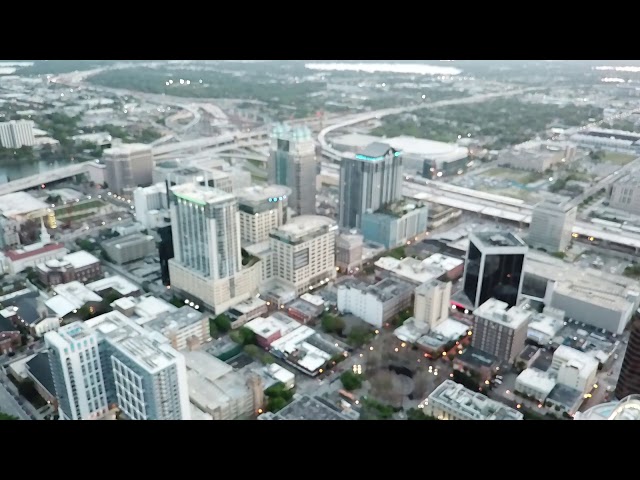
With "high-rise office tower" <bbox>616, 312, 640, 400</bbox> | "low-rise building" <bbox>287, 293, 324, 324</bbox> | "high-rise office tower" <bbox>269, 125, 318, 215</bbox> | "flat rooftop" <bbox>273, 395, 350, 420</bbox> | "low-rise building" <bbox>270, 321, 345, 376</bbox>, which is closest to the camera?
"flat rooftop" <bbox>273, 395, 350, 420</bbox>

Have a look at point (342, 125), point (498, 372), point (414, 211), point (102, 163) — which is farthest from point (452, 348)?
point (342, 125)

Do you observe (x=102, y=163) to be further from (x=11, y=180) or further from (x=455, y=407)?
(x=455, y=407)

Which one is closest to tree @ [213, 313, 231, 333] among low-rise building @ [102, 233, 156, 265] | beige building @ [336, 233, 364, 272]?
beige building @ [336, 233, 364, 272]

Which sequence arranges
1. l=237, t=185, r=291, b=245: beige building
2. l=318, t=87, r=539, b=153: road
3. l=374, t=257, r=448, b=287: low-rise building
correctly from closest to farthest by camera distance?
l=374, t=257, r=448, b=287: low-rise building → l=237, t=185, r=291, b=245: beige building → l=318, t=87, r=539, b=153: road

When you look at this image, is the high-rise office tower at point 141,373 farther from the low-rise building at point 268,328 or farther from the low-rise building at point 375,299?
the low-rise building at point 375,299

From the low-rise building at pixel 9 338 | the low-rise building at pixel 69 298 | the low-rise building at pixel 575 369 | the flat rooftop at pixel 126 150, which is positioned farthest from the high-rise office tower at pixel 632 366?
the flat rooftop at pixel 126 150

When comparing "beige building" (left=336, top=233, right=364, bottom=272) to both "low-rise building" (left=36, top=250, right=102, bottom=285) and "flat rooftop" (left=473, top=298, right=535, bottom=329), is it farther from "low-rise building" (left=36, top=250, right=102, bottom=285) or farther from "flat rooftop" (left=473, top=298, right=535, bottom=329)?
"low-rise building" (left=36, top=250, right=102, bottom=285)

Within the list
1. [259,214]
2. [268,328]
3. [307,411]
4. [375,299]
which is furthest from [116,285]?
[307,411]
